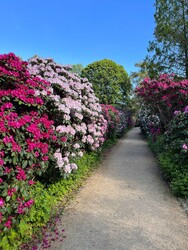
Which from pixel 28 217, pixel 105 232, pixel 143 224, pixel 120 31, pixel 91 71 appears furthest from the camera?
pixel 91 71

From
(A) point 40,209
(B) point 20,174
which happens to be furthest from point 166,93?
(B) point 20,174

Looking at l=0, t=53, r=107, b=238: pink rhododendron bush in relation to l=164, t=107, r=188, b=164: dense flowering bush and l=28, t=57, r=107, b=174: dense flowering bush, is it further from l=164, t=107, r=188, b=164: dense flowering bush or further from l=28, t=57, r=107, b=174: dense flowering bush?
l=164, t=107, r=188, b=164: dense flowering bush

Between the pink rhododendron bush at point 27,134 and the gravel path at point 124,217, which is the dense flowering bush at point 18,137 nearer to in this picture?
the pink rhododendron bush at point 27,134

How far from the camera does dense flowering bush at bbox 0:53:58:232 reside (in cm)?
227

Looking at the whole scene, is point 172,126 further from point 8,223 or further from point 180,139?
point 8,223

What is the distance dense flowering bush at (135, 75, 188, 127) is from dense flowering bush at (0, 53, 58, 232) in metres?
4.49

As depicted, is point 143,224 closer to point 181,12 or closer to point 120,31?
point 181,12

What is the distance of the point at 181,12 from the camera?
9.98 meters

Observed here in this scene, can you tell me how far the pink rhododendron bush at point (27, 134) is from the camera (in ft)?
7.55

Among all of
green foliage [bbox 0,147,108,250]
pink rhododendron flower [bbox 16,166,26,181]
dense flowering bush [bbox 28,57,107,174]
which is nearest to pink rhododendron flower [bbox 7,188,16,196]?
pink rhododendron flower [bbox 16,166,26,181]

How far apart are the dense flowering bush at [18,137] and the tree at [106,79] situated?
37.0 feet

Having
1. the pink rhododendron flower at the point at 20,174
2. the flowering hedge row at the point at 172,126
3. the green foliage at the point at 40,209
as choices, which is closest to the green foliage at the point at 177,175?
the flowering hedge row at the point at 172,126

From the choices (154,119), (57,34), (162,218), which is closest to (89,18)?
(57,34)

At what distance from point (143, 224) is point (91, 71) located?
12861 millimetres
